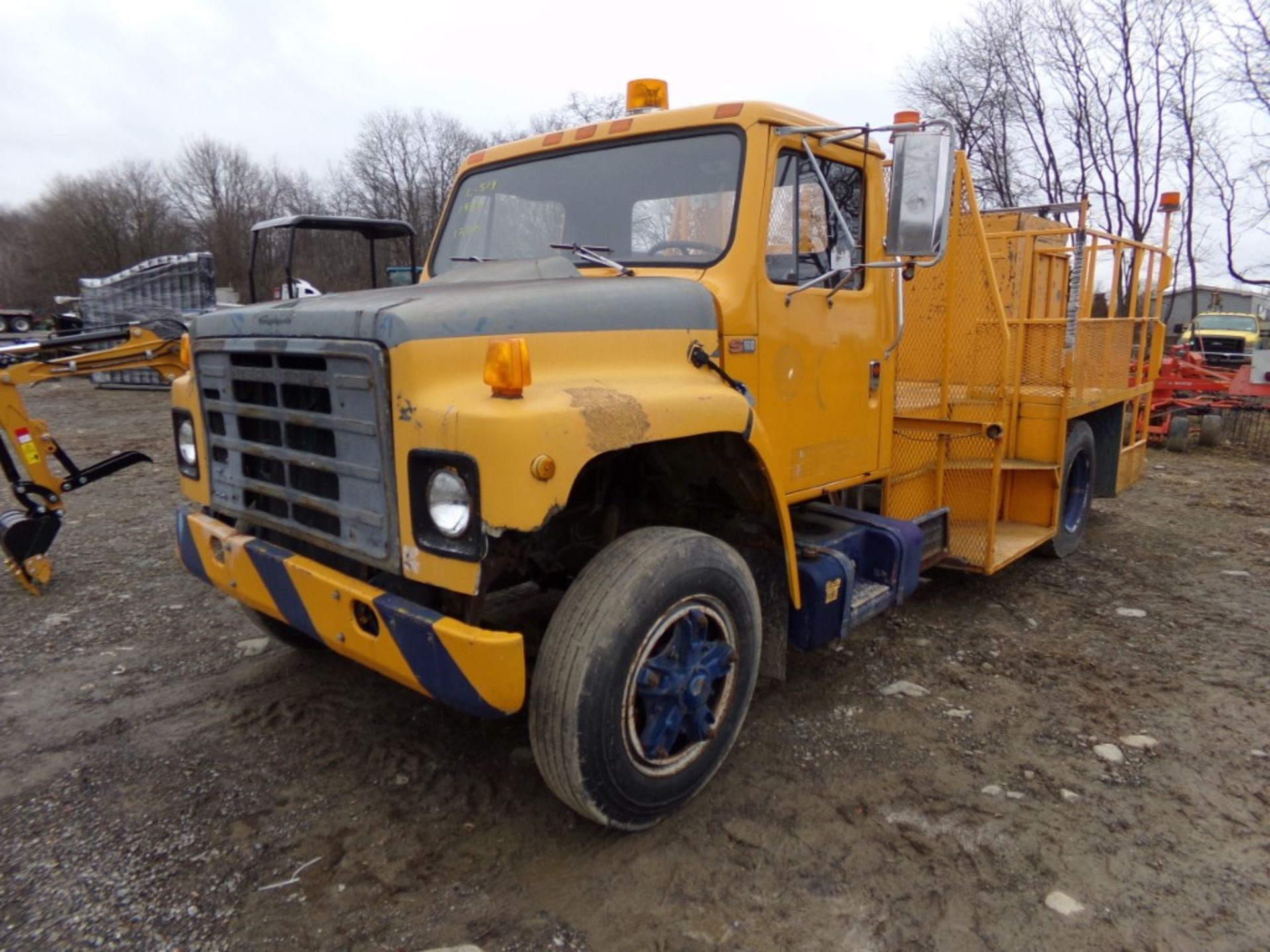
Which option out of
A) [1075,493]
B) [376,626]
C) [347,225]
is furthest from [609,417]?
[1075,493]

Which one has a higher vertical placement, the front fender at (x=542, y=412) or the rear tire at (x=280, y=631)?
the front fender at (x=542, y=412)

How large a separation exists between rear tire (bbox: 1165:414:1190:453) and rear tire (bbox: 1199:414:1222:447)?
0.53 meters

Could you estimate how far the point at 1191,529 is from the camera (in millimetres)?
7008

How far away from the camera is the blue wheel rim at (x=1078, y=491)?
6.08m

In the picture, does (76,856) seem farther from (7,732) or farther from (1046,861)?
(1046,861)

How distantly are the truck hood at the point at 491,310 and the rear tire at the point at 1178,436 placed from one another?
34.1ft

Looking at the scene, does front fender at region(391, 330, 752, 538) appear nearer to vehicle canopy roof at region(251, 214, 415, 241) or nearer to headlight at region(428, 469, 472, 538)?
headlight at region(428, 469, 472, 538)

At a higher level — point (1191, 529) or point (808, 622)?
point (808, 622)

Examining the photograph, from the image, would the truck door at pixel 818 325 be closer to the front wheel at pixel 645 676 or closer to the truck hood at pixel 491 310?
the truck hood at pixel 491 310

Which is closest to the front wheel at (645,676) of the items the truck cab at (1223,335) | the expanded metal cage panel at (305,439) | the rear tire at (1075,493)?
the expanded metal cage panel at (305,439)

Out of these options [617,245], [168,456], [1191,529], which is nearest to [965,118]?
[1191,529]

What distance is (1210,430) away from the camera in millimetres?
11445

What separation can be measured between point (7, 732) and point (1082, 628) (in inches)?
208

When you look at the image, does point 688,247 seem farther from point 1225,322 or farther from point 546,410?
point 1225,322
